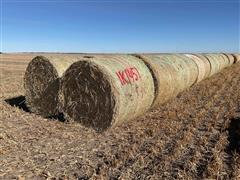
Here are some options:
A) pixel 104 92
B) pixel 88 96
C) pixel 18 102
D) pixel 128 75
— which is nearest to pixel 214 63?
pixel 18 102

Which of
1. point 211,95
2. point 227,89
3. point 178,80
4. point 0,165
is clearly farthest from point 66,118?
point 227,89

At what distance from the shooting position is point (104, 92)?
8828 millimetres

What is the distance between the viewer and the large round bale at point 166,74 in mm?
11008

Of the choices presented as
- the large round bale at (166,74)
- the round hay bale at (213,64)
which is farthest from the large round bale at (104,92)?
the round hay bale at (213,64)

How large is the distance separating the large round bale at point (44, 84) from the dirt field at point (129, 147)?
38 cm

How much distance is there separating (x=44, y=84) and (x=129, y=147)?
431cm

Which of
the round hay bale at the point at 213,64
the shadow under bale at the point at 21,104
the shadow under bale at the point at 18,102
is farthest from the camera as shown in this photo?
the round hay bale at the point at 213,64

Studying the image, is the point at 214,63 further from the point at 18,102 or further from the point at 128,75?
the point at 128,75

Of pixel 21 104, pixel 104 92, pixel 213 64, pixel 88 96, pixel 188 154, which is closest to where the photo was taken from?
pixel 188 154

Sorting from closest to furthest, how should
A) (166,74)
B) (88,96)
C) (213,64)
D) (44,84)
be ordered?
(88,96)
(44,84)
(166,74)
(213,64)

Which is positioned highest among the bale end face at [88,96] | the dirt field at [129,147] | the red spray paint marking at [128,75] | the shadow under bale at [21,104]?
the red spray paint marking at [128,75]

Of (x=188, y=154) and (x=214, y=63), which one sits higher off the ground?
(x=214, y=63)

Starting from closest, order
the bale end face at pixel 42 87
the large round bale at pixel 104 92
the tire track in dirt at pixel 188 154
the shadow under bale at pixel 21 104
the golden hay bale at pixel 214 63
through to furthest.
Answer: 1. the tire track in dirt at pixel 188 154
2. the large round bale at pixel 104 92
3. the shadow under bale at pixel 21 104
4. the bale end face at pixel 42 87
5. the golden hay bale at pixel 214 63

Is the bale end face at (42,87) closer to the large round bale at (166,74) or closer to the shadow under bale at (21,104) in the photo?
the shadow under bale at (21,104)
